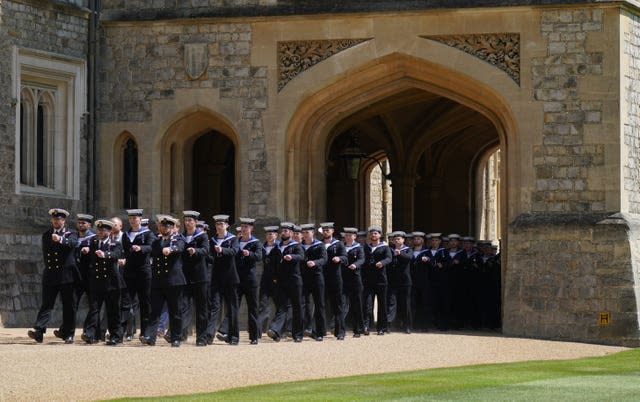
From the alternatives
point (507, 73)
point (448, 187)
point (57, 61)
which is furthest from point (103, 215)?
point (448, 187)

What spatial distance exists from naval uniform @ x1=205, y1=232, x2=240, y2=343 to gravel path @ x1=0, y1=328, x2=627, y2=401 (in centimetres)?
29

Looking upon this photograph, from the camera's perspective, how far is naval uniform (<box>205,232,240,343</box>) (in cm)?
1939

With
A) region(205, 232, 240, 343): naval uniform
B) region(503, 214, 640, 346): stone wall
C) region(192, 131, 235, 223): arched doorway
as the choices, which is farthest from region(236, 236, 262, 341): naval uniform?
region(192, 131, 235, 223): arched doorway

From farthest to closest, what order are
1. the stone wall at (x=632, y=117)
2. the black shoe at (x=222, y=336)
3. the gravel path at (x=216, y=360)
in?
the stone wall at (x=632, y=117), the black shoe at (x=222, y=336), the gravel path at (x=216, y=360)

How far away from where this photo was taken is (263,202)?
75.5 ft

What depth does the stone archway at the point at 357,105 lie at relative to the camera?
22766mm

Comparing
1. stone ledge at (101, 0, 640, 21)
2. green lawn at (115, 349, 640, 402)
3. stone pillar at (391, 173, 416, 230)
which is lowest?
green lawn at (115, 349, 640, 402)

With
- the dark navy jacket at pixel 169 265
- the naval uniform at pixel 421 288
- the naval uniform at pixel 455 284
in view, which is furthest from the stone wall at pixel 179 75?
the dark navy jacket at pixel 169 265

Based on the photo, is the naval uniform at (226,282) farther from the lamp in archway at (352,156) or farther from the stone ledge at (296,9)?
the lamp in archway at (352,156)

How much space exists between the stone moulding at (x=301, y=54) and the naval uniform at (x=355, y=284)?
2.60m

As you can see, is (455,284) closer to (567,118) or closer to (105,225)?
(567,118)

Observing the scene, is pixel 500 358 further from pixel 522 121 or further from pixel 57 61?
pixel 57 61

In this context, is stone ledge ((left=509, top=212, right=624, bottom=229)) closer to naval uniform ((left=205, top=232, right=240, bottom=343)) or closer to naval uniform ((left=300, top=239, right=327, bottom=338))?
naval uniform ((left=300, top=239, right=327, bottom=338))

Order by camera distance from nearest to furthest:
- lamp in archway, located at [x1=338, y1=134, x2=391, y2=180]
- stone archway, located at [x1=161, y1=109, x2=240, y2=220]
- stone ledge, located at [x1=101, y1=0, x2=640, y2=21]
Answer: stone ledge, located at [x1=101, y1=0, x2=640, y2=21], stone archway, located at [x1=161, y1=109, x2=240, y2=220], lamp in archway, located at [x1=338, y1=134, x2=391, y2=180]
